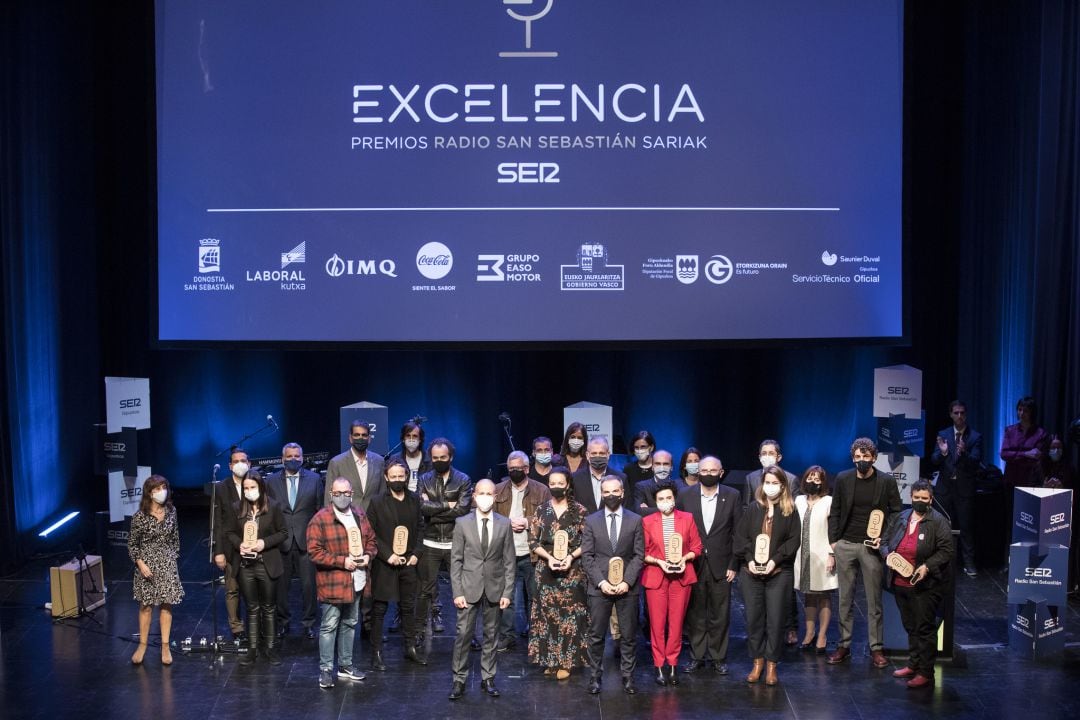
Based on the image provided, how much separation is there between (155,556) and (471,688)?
2.23 metres

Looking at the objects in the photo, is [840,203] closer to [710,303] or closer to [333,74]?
[710,303]

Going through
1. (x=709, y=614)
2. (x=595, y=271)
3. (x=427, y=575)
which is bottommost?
(x=709, y=614)

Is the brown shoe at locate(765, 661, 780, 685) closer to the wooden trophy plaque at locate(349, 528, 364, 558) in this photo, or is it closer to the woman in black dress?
the wooden trophy plaque at locate(349, 528, 364, 558)

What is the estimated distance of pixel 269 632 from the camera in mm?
8055

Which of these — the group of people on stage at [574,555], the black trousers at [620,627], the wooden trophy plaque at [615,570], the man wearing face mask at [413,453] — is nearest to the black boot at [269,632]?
the group of people on stage at [574,555]

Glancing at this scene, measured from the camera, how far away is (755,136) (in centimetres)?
1041

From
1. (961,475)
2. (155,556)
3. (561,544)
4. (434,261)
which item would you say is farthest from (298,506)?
(961,475)

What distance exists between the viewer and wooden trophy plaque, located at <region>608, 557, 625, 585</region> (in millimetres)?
7477

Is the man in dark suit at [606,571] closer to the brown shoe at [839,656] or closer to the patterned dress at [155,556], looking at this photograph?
the brown shoe at [839,656]


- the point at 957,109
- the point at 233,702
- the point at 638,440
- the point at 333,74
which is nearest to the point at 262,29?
the point at 333,74

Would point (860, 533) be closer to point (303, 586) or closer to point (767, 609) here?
point (767, 609)

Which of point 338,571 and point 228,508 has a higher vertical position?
point 228,508

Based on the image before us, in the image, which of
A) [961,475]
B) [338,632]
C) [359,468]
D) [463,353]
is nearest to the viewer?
[338,632]

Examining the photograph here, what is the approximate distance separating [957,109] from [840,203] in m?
2.31
